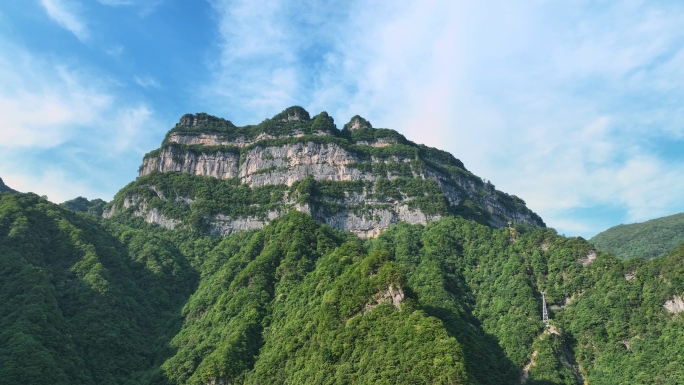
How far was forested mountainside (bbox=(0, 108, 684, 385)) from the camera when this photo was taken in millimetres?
72688

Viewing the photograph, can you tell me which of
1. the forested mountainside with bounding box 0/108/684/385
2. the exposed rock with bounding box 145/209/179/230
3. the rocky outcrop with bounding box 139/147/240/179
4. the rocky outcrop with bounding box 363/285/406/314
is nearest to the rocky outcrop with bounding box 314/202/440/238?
the forested mountainside with bounding box 0/108/684/385

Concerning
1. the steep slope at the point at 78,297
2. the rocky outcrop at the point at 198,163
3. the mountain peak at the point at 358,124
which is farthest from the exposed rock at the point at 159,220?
the mountain peak at the point at 358,124

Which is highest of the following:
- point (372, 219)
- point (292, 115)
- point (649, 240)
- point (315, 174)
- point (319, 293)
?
point (292, 115)

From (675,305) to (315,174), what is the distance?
87387mm

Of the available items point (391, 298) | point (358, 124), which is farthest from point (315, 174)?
point (391, 298)

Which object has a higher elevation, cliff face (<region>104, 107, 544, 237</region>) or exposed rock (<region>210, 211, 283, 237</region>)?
cliff face (<region>104, 107, 544, 237</region>)

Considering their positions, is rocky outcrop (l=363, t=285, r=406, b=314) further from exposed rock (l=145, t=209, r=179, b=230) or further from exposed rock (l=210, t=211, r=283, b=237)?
exposed rock (l=145, t=209, r=179, b=230)

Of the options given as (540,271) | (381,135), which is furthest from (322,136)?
(540,271)

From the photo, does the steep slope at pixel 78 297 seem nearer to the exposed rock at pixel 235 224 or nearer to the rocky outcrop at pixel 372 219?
A: the exposed rock at pixel 235 224

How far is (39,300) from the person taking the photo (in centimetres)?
8412

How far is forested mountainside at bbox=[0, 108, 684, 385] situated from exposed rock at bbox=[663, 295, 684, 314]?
0.29 meters

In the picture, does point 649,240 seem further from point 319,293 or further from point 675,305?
point 319,293

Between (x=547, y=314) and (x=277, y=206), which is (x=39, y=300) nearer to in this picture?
(x=277, y=206)

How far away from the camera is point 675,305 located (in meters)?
82.4
